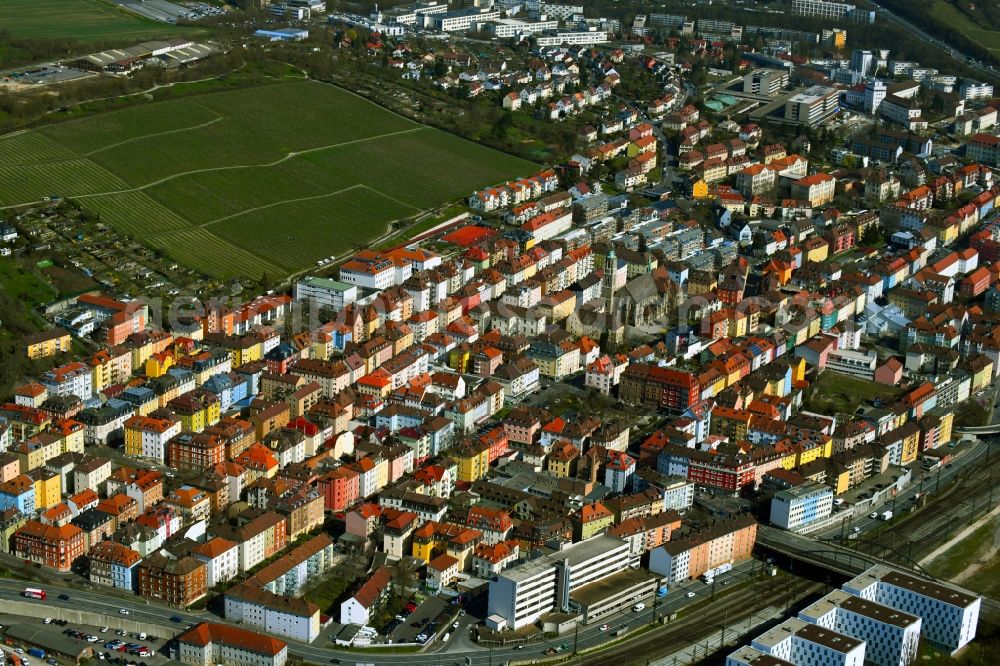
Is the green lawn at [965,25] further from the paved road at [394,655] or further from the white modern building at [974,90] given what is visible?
the paved road at [394,655]

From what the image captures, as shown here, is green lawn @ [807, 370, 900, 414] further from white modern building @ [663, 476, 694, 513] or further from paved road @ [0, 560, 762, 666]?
paved road @ [0, 560, 762, 666]

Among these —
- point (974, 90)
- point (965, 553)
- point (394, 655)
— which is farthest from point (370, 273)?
point (974, 90)

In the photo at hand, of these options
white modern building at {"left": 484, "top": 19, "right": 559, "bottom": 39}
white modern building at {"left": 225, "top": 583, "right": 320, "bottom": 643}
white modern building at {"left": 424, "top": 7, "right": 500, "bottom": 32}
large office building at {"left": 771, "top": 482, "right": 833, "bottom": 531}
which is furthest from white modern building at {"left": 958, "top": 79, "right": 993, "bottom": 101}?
white modern building at {"left": 225, "top": 583, "right": 320, "bottom": 643}

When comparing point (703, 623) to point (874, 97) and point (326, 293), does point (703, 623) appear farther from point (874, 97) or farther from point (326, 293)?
point (874, 97)

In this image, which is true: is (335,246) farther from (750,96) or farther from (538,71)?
(750,96)

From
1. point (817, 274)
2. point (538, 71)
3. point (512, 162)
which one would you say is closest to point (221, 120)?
point (512, 162)
